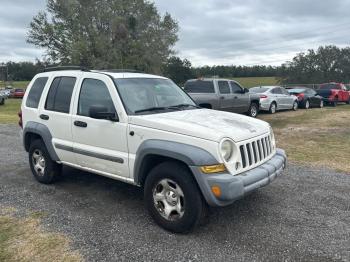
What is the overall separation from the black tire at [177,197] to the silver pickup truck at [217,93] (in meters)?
9.13

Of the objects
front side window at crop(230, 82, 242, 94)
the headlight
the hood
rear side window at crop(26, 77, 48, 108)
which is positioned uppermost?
rear side window at crop(26, 77, 48, 108)

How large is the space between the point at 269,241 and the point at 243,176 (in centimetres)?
75

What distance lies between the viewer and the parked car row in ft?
45.4

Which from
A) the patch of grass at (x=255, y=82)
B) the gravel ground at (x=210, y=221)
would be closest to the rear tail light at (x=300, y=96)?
the gravel ground at (x=210, y=221)

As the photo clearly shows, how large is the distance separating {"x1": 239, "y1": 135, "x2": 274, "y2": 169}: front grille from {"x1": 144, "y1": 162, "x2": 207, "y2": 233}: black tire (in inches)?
25.4

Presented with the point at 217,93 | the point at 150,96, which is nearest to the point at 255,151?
the point at 150,96

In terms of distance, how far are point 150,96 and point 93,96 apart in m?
0.80


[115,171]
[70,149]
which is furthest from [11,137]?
[115,171]

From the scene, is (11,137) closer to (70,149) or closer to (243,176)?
(70,149)

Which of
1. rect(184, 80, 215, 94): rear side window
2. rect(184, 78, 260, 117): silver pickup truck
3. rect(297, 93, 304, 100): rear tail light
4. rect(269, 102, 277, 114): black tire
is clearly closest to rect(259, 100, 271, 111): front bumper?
rect(269, 102, 277, 114): black tire

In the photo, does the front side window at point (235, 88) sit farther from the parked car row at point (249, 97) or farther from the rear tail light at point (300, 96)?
the rear tail light at point (300, 96)

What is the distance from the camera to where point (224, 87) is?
14305 millimetres

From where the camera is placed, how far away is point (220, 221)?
4457 mm

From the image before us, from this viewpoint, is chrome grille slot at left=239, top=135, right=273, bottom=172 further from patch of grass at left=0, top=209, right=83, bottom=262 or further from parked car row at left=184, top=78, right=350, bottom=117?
parked car row at left=184, top=78, right=350, bottom=117
